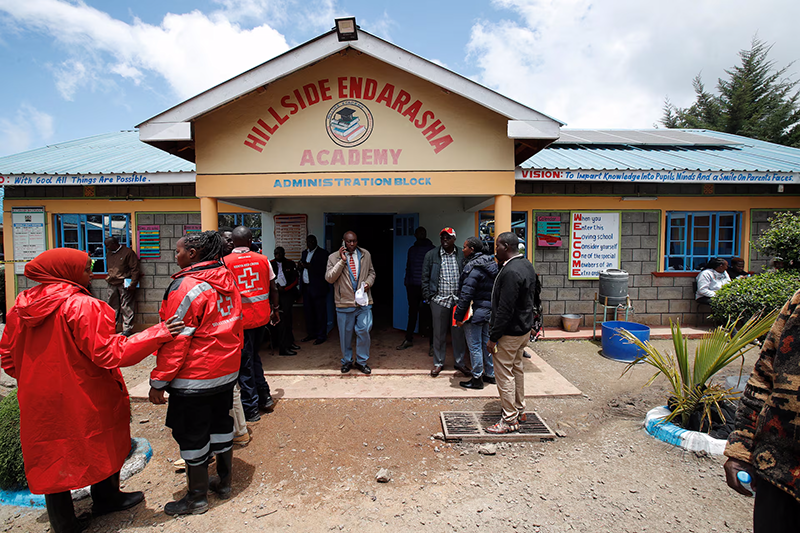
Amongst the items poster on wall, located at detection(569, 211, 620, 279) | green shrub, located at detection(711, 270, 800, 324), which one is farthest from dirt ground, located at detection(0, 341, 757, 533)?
poster on wall, located at detection(569, 211, 620, 279)

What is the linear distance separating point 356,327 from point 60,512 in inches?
128

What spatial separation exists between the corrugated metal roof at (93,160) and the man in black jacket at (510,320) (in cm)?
548

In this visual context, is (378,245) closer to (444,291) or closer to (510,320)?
(444,291)

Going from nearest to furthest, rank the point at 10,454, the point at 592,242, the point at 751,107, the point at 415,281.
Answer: the point at 10,454, the point at 415,281, the point at 592,242, the point at 751,107

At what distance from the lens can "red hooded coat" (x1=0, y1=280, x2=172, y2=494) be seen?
2.29 m

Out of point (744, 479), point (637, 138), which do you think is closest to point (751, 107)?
point (637, 138)

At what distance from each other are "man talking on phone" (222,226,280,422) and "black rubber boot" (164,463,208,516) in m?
1.23

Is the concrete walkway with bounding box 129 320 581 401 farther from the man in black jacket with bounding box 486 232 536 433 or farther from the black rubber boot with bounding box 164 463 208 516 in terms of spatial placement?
the black rubber boot with bounding box 164 463 208 516

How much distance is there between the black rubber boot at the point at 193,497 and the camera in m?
2.69

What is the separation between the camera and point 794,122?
2112 cm

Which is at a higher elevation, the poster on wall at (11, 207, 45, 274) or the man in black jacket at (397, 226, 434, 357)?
the poster on wall at (11, 207, 45, 274)

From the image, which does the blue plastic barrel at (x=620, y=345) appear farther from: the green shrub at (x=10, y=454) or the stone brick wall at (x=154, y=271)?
the stone brick wall at (x=154, y=271)

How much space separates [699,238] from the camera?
7.61 meters

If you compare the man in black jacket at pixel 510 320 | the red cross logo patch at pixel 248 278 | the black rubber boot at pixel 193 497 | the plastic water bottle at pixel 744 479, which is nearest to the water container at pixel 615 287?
the man in black jacket at pixel 510 320
